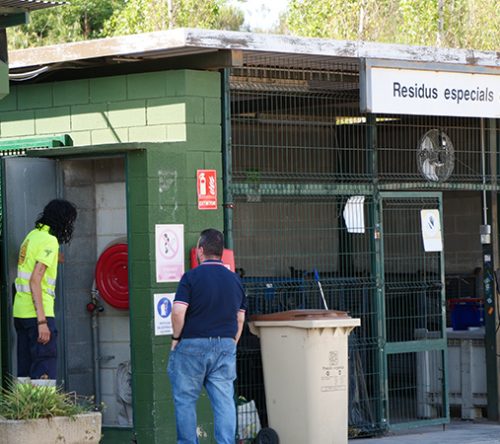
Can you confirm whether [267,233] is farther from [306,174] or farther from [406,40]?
[406,40]

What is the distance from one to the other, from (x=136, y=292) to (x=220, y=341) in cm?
139

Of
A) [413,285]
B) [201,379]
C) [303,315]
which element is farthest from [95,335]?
[413,285]

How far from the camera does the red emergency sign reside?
1088 centimetres

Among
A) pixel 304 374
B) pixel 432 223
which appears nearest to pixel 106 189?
pixel 304 374

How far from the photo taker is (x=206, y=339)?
31.0 feet

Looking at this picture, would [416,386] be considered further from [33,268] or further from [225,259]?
[33,268]

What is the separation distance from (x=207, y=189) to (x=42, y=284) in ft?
5.37

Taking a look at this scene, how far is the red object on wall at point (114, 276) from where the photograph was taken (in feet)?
36.2

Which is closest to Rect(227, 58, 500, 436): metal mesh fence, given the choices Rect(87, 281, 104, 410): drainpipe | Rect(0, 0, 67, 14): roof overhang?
Rect(87, 281, 104, 410): drainpipe

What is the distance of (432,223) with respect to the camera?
1270 cm

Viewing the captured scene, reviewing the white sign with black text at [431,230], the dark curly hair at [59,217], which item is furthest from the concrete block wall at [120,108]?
the white sign with black text at [431,230]

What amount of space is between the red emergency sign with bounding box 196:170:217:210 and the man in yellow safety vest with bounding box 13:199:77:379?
3.66ft

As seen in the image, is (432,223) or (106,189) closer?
(106,189)

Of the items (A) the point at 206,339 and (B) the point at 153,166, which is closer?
(A) the point at 206,339
